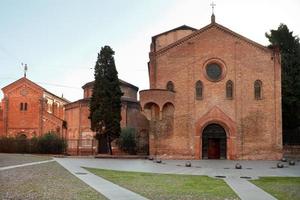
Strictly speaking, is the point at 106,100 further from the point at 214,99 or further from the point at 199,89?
the point at 214,99

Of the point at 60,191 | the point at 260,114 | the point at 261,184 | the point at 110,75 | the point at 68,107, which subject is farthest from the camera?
the point at 68,107

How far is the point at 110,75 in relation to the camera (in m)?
38.7

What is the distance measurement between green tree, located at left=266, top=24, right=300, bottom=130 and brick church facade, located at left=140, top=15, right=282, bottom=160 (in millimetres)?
7711

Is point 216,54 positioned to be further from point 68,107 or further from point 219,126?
point 68,107

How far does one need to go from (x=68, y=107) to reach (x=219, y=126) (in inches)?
873

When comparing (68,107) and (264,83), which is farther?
(68,107)

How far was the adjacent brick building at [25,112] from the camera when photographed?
52713 mm

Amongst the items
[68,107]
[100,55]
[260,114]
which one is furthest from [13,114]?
[260,114]

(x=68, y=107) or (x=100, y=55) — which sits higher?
(x=100, y=55)

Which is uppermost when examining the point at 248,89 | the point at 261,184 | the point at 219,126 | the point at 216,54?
the point at 216,54

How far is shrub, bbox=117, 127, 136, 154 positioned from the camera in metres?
40.6

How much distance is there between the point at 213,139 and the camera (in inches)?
1462

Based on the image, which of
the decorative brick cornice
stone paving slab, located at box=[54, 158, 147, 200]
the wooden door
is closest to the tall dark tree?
the decorative brick cornice

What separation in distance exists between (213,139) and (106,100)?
34.8 feet
